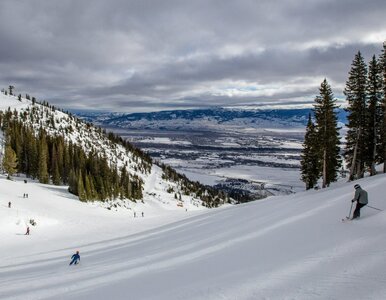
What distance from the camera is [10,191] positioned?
2229 inches

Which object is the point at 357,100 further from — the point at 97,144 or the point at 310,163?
the point at 97,144

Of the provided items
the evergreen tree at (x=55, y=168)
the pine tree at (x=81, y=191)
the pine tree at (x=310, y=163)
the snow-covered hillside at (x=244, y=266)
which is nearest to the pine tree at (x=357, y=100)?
the pine tree at (x=310, y=163)

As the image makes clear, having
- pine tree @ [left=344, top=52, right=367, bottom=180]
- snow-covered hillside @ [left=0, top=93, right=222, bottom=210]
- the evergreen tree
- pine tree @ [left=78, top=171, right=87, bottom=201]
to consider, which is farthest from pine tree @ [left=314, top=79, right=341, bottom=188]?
snow-covered hillside @ [left=0, top=93, right=222, bottom=210]

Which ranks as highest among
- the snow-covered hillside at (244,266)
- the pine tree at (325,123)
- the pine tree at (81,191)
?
the pine tree at (325,123)

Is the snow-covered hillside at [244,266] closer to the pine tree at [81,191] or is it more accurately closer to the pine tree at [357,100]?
the pine tree at [357,100]

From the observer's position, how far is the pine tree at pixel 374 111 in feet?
122

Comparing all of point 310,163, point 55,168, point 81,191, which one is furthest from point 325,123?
point 55,168

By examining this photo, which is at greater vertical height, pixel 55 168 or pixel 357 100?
pixel 357 100

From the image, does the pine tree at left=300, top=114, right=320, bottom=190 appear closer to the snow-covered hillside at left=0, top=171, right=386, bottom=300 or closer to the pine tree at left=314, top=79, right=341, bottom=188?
the pine tree at left=314, top=79, right=341, bottom=188

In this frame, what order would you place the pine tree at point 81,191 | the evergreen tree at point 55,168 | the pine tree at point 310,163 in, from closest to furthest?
the pine tree at point 310,163
the pine tree at point 81,191
the evergreen tree at point 55,168

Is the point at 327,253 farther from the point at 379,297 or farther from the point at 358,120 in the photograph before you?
the point at 358,120

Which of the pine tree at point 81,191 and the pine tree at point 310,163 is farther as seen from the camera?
the pine tree at point 81,191

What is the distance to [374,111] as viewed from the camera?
Answer: 3794 centimetres

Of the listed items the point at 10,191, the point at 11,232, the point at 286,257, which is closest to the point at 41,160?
the point at 10,191
